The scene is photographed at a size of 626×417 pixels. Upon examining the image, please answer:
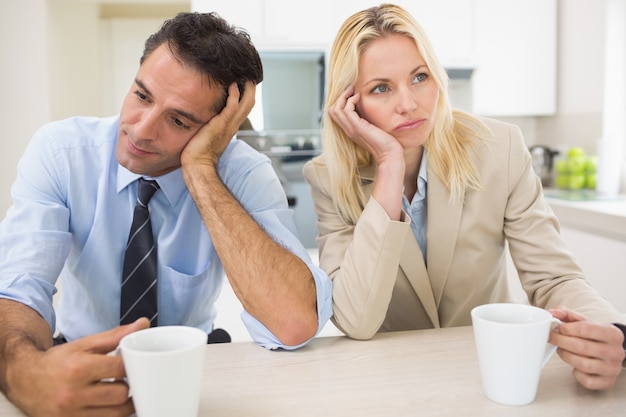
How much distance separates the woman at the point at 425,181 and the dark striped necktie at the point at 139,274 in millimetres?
362

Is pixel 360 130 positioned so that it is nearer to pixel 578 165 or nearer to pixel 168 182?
pixel 168 182

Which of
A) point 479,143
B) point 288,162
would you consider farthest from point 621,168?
point 479,143

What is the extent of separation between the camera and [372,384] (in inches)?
31.3

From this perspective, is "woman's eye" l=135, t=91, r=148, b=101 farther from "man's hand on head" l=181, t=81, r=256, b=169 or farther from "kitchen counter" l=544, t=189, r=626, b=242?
"kitchen counter" l=544, t=189, r=626, b=242

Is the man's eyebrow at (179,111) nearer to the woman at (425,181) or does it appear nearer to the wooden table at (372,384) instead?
the woman at (425,181)

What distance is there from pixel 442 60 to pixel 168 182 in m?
2.52

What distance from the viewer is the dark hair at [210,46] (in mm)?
1181

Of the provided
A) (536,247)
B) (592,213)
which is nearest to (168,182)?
(536,247)

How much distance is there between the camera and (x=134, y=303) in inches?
46.5

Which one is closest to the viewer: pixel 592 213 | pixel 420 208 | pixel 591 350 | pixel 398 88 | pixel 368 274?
pixel 591 350

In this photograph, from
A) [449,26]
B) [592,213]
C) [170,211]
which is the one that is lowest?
[592,213]

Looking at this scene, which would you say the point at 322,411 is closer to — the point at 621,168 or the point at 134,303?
the point at 134,303

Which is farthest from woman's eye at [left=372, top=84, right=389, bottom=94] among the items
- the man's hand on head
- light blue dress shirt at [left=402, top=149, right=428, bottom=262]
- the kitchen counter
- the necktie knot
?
the kitchen counter

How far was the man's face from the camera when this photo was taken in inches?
45.3
